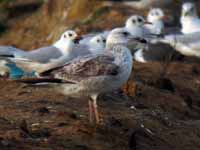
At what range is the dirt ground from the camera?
784cm

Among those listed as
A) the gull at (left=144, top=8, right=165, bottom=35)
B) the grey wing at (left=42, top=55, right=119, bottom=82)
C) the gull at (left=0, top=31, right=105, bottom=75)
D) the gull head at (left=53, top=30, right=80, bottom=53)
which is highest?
the grey wing at (left=42, top=55, right=119, bottom=82)

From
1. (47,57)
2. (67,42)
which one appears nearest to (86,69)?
(47,57)

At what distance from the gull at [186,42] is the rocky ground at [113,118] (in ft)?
5.68

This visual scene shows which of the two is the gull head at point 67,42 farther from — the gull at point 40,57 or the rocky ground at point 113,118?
the rocky ground at point 113,118

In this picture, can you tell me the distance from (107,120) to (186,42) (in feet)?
21.9

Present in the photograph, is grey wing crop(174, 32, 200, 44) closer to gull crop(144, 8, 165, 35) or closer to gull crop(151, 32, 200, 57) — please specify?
gull crop(151, 32, 200, 57)

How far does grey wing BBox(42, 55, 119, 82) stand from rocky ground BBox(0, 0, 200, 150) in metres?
0.54

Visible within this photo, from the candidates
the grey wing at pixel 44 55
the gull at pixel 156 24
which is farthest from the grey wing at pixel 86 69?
the gull at pixel 156 24

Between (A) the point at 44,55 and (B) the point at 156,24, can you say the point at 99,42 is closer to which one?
(A) the point at 44,55

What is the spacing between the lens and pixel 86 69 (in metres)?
8.29

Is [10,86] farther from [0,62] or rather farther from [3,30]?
[3,30]

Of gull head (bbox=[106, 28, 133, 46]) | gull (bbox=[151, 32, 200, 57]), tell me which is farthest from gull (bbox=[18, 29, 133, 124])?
gull (bbox=[151, 32, 200, 57])

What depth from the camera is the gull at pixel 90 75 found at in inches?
323

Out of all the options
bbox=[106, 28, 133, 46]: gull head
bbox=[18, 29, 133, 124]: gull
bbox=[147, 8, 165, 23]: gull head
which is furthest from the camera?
bbox=[147, 8, 165, 23]: gull head
